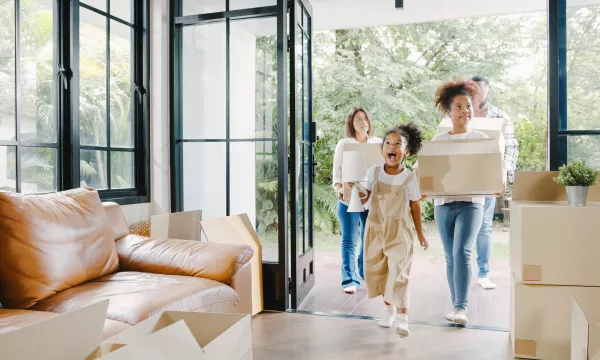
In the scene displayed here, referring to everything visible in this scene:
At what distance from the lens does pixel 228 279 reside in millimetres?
2299

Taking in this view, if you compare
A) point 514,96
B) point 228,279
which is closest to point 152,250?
point 228,279

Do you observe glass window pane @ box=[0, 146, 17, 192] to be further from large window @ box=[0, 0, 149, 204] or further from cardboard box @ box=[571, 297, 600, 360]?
cardboard box @ box=[571, 297, 600, 360]

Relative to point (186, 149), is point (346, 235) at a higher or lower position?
lower

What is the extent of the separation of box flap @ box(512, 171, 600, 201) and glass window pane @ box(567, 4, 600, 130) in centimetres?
33

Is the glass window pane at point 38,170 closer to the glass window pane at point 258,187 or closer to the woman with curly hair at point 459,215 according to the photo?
the glass window pane at point 258,187

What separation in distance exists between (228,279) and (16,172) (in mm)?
1216

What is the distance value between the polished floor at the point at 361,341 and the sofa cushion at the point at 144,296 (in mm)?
412

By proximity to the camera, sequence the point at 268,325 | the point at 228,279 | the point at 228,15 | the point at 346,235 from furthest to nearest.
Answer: the point at 346,235, the point at 228,15, the point at 268,325, the point at 228,279

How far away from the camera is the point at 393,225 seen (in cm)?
272

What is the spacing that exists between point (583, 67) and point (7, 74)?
300cm

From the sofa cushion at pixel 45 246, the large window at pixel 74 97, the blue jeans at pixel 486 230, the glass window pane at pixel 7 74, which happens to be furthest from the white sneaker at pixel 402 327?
the glass window pane at pixel 7 74

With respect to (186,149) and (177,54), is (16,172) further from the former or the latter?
(177,54)

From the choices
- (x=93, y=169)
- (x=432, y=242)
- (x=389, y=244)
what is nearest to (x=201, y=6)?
(x=93, y=169)

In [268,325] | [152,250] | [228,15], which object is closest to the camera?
[152,250]
